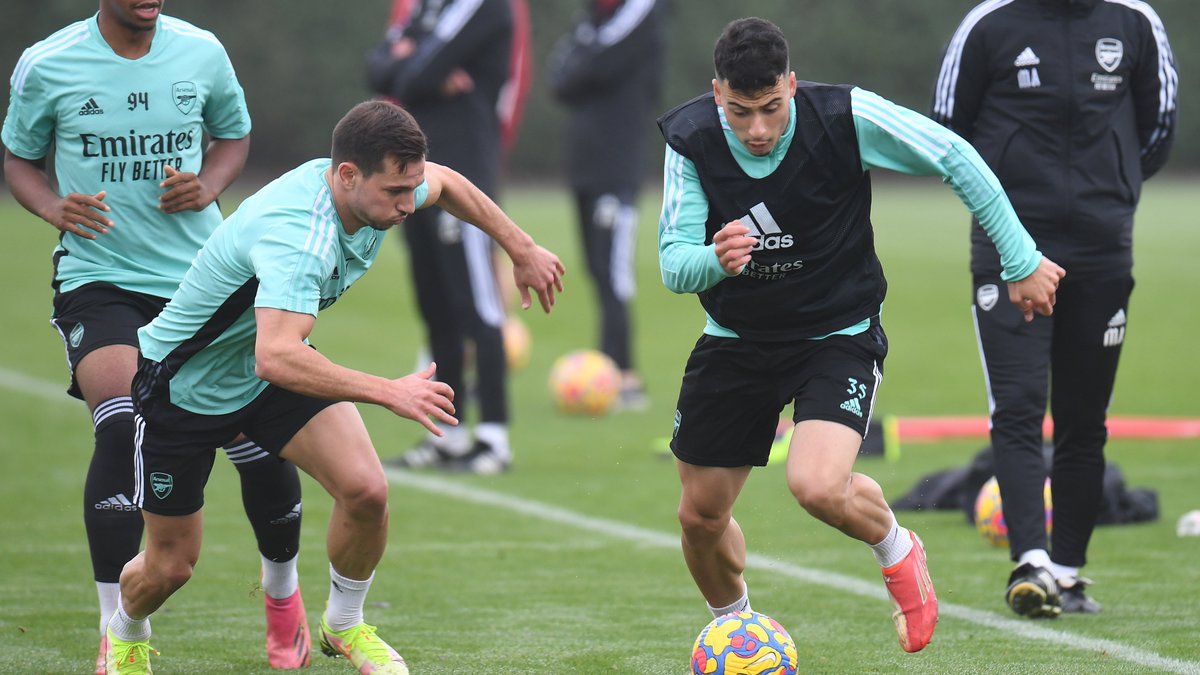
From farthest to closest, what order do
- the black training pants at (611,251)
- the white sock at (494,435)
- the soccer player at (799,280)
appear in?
the black training pants at (611,251) → the white sock at (494,435) → the soccer player at (799,280)

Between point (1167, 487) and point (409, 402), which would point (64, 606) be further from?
point (1167, 487)

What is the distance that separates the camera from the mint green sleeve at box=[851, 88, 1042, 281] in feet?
16.0

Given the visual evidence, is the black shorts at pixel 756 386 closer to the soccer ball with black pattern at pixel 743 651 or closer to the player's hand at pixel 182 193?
the soccer ball with black pattern at pixel 743 651

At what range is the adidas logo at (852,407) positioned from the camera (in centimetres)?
492

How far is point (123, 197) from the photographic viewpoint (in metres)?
5.62

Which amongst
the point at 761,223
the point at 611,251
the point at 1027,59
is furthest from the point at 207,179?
the point at 611,251

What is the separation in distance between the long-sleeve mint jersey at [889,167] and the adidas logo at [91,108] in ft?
6.46

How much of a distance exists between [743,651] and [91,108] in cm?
280

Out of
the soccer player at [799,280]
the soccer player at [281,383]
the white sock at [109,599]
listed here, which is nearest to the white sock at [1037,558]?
the soccer player at [799,280]

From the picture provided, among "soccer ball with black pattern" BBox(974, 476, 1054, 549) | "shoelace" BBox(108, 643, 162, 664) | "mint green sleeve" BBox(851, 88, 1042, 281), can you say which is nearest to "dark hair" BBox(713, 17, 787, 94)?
"mint green sleeve" BBox(851, 88, 1042, 281)

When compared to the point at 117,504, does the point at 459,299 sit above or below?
below

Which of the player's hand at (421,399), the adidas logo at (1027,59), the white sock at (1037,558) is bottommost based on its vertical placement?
the white sock at (1037,558)

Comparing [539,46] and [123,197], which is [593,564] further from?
[539,46]

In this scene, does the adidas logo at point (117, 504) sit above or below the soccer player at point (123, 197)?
below
